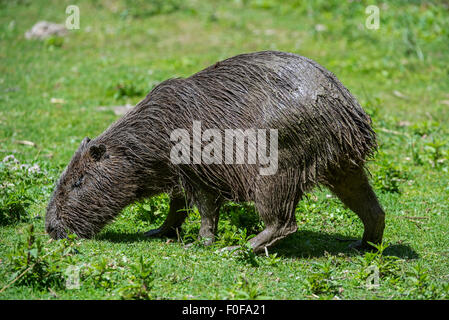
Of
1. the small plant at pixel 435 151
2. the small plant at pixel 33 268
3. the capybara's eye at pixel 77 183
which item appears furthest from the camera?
the small plant at pixel 435 151

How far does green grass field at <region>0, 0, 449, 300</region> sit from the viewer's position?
171 inches

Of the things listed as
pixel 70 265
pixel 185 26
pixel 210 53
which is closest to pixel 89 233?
pixel 70 265

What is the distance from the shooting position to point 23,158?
7.15m

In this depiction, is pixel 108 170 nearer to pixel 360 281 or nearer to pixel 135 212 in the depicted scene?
pixel 135 212

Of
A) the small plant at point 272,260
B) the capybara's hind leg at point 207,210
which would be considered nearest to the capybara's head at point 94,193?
the capybara's hind leg at point 207,210

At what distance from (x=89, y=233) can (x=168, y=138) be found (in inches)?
45.9

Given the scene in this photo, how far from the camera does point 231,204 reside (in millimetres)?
5906

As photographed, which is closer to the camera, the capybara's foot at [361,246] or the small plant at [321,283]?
the small plant at [321,283]

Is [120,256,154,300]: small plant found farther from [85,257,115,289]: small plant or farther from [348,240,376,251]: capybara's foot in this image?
[348,240,376,251]: capybara's foot

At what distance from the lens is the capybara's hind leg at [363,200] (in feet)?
17.0

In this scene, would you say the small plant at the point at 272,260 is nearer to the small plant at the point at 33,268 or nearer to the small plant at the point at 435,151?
the small plant at the point at 33,268

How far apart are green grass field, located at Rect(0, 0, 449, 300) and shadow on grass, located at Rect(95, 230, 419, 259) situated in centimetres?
2

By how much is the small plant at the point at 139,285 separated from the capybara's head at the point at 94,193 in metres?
1.20

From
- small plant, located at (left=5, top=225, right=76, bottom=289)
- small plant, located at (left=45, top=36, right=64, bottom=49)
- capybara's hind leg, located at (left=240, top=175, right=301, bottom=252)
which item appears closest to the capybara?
capybara's hind leg, located at (left=240, top=175, right=301, bottom=252)
